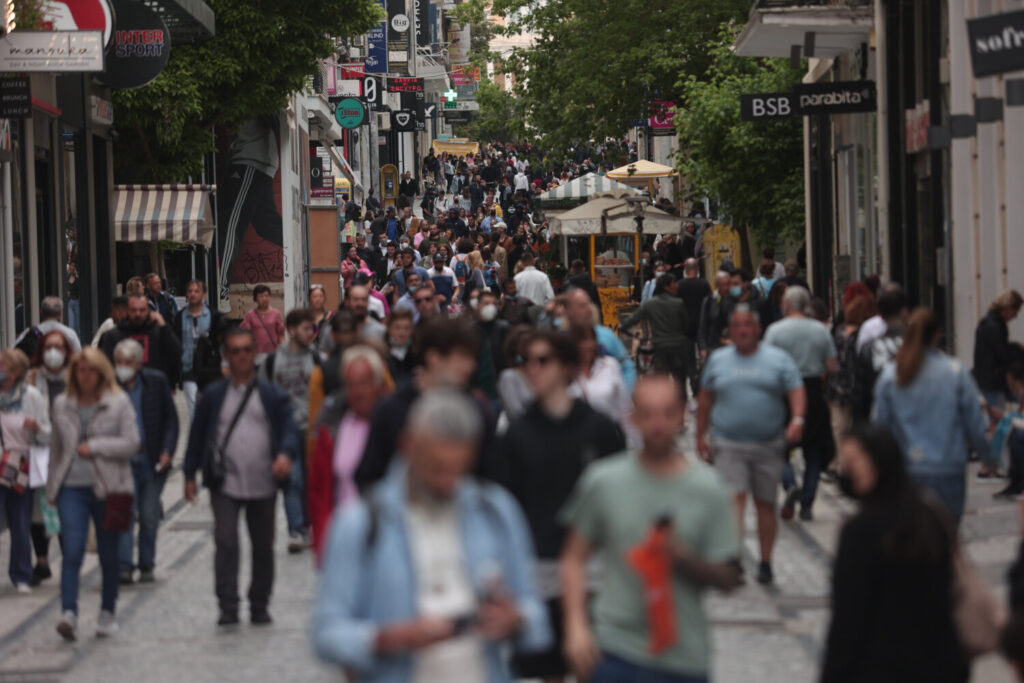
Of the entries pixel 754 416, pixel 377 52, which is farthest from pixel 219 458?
pixel 377 52

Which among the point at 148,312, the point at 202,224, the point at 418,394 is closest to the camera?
the point at 418,394

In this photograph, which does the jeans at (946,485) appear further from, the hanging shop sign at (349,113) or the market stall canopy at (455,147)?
the market stall canopy at (455,147)

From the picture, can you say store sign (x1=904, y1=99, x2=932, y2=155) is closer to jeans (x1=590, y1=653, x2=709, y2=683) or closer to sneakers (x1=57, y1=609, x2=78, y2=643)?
sneakers (x1=57, y1=609, x2=78, y2=643)

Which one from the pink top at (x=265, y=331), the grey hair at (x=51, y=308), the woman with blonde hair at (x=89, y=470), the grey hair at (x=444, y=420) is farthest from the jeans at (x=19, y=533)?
the grey hair at (x=444, y=420)

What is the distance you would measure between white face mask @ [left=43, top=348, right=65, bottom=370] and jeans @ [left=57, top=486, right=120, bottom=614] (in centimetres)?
219

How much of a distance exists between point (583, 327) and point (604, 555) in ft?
14.2

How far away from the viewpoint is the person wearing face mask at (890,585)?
5441 millimetres

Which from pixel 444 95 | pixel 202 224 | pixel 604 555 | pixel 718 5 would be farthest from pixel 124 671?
pixel 444 95

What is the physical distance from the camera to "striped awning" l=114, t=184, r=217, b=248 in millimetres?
27750

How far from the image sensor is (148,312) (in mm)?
15500

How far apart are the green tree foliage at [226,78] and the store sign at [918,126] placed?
1258 cm

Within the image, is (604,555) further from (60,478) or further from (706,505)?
(60,478)

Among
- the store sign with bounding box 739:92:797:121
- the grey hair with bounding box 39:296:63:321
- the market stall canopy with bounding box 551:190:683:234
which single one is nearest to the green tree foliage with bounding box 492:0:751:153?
the market stall canopy with bounding box 551:190:683:234

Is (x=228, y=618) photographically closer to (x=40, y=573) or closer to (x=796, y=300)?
(x=40, y=573)
